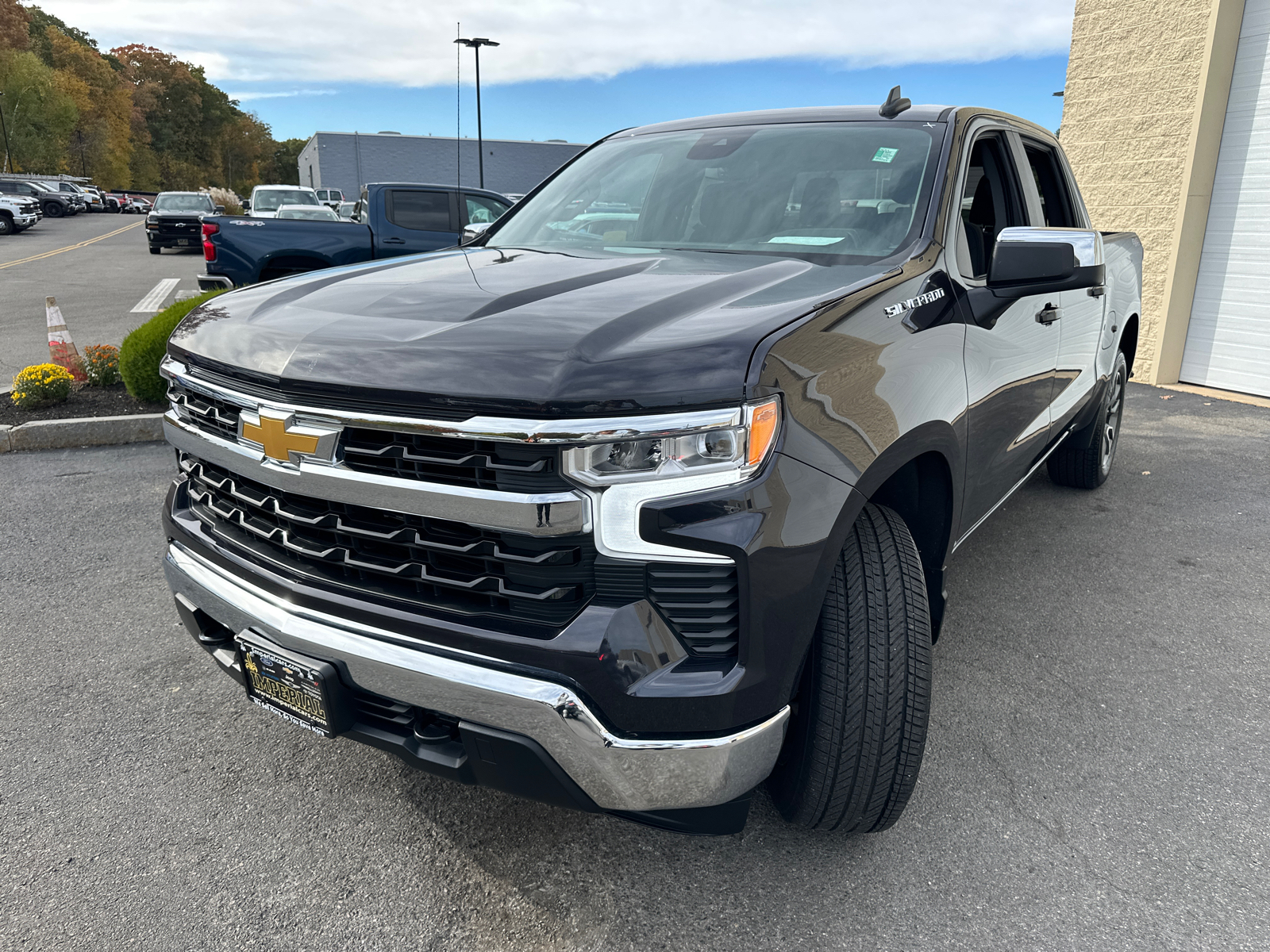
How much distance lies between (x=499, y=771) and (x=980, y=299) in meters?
1.87

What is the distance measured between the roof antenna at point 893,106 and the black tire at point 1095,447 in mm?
2473

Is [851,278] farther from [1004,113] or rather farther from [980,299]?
[1004,113]

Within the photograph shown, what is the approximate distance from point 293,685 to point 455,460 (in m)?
0.68

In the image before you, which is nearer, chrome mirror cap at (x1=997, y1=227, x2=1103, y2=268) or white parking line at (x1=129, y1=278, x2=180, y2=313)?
chrome mirror cap at (x1=997, y1=227, x2=1103, y2=268)

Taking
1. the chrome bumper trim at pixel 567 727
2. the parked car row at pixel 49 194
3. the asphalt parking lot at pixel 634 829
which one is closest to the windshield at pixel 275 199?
the asphalt parking lot at pixel 634 829

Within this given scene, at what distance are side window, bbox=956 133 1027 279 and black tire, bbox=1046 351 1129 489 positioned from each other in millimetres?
1868

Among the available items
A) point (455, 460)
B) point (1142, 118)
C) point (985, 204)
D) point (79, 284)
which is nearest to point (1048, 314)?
point (985, 204)

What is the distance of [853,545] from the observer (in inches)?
80.2

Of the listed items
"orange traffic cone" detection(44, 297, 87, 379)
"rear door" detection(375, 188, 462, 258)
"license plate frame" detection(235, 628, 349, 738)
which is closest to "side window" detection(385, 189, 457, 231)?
"rear door" detection(375, 188, 462, 258)

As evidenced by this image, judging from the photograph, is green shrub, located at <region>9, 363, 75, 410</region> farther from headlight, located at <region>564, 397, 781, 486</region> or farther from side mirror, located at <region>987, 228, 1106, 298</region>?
side mirror, located at <region>987, 228, 1106, 298</region>

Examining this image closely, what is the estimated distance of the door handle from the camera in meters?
3.10

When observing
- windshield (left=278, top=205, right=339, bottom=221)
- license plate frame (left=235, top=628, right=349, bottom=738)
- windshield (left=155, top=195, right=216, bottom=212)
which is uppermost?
windshield (left=155, top=195, right=216, bottom=212)

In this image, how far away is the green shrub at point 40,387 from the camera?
622 cm

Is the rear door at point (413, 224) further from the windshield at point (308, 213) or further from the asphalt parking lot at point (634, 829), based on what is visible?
the asphalt parking lot at point (634, 829)
